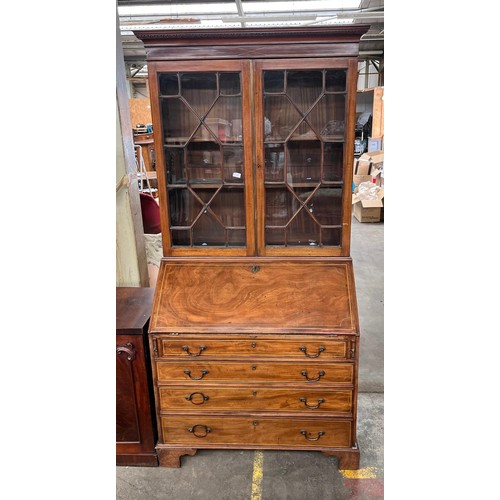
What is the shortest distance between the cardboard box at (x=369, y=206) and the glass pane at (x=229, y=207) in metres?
4.09

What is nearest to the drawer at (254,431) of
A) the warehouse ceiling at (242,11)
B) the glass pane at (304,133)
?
the glass pane at (304,133)

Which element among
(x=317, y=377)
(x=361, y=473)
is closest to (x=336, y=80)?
(x=317, y=377)

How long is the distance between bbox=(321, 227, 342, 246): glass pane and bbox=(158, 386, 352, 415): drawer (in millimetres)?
655

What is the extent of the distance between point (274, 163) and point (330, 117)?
0.31 metres

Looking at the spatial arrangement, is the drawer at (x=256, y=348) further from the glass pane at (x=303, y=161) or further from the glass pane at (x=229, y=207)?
the glass pane at (x=303, y=161)

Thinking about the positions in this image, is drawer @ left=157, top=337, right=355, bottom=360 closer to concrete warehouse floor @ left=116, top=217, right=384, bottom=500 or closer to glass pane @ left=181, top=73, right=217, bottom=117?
concrete warehouse floor @ left=116, top=217, right=384, bottom=500

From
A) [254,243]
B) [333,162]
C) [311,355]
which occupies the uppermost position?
[333,162]

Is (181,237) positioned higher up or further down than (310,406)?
higher up

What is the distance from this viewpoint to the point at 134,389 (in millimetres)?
1826

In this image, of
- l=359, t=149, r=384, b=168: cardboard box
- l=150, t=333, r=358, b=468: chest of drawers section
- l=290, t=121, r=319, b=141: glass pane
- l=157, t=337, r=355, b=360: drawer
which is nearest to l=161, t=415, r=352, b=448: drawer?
l=150, t=333, r=358, b=468: chest of drawers section

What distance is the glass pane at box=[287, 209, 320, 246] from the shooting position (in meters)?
1.90

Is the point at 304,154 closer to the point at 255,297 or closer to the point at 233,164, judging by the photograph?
the point at 233,164
